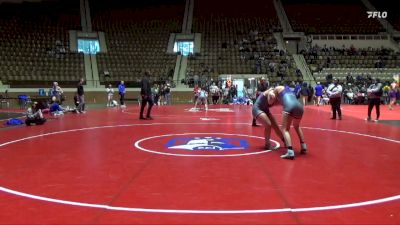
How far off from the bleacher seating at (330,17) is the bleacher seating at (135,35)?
1049 cm

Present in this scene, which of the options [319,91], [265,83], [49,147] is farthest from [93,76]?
[49,147]

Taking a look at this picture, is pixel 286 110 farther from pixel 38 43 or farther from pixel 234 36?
pixel 234 36

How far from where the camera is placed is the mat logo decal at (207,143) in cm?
889

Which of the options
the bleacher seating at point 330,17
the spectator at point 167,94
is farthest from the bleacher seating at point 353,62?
the spectator at point 167,94

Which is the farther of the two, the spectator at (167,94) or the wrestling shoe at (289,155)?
the spectator at (167,94)

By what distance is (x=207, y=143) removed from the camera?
9.45m

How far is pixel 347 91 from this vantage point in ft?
95.7

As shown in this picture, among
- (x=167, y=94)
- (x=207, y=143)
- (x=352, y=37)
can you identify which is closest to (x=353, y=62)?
(x=352, y=37)

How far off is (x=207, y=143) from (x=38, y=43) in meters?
27.5

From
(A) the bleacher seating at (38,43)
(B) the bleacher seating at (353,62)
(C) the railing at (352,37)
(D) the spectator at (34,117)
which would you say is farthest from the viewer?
(C) the railing at (352,37)

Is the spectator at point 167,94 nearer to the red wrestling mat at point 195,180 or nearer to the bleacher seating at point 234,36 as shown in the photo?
the bleacher seating at point 234,36

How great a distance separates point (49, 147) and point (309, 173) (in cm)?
530

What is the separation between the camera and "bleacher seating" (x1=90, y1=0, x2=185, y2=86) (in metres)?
32.2

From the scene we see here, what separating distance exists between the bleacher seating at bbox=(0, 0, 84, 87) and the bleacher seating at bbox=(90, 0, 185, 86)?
6.97ft
